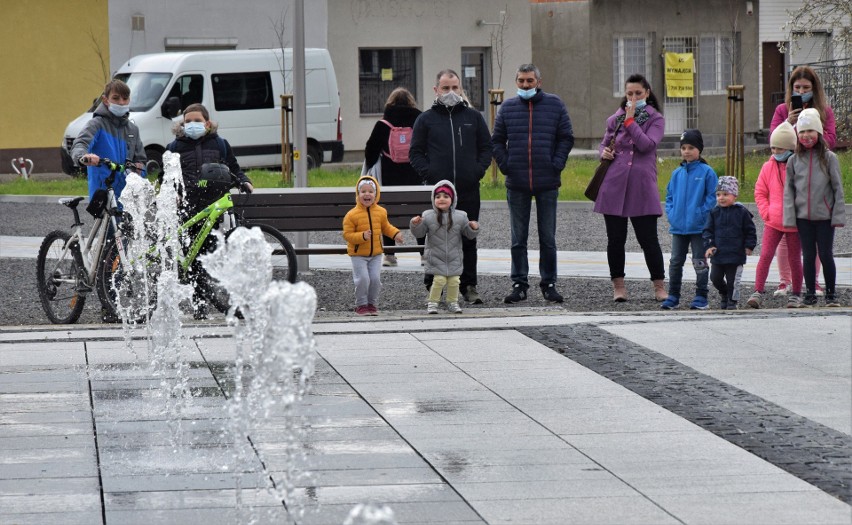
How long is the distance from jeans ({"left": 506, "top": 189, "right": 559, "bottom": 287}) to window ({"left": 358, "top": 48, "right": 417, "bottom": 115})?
902 inches

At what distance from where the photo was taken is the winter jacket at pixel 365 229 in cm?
1132

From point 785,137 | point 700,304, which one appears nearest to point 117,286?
point 700,304

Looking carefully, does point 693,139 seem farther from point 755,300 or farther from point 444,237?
point 444,237

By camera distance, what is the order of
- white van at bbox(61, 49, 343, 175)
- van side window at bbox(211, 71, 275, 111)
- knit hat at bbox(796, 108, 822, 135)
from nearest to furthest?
1. knit hat at bbox(796, 108, 822, 135)
2. white van at bbox(61, 49, 343, 175)
3. van side window at bbox(211, 71, 275, 111)

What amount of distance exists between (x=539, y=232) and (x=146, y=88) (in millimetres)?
16675

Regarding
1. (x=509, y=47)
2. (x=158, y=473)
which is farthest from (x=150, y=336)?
(x=509, y=47)

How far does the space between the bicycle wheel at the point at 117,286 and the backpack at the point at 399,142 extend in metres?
3.81

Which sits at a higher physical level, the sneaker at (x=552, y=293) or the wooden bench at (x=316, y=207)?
the wooden bench at (x=316, y=207)

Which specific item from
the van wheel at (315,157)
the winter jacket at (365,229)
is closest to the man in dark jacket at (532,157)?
the winter jacket at (365,229)

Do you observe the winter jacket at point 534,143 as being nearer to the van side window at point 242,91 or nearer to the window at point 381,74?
the van side window at point 242,91

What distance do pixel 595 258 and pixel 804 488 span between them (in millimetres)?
9392

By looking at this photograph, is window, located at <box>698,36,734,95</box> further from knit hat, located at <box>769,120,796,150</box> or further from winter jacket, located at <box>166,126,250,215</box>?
winter jacket, located at <box>166,126,250,215</box>

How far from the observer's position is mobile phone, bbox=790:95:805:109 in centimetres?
1220

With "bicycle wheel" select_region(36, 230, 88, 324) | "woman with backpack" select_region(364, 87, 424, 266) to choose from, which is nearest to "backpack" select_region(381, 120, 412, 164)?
"woman with backpack" select_region(364, 87, 424, 266)
